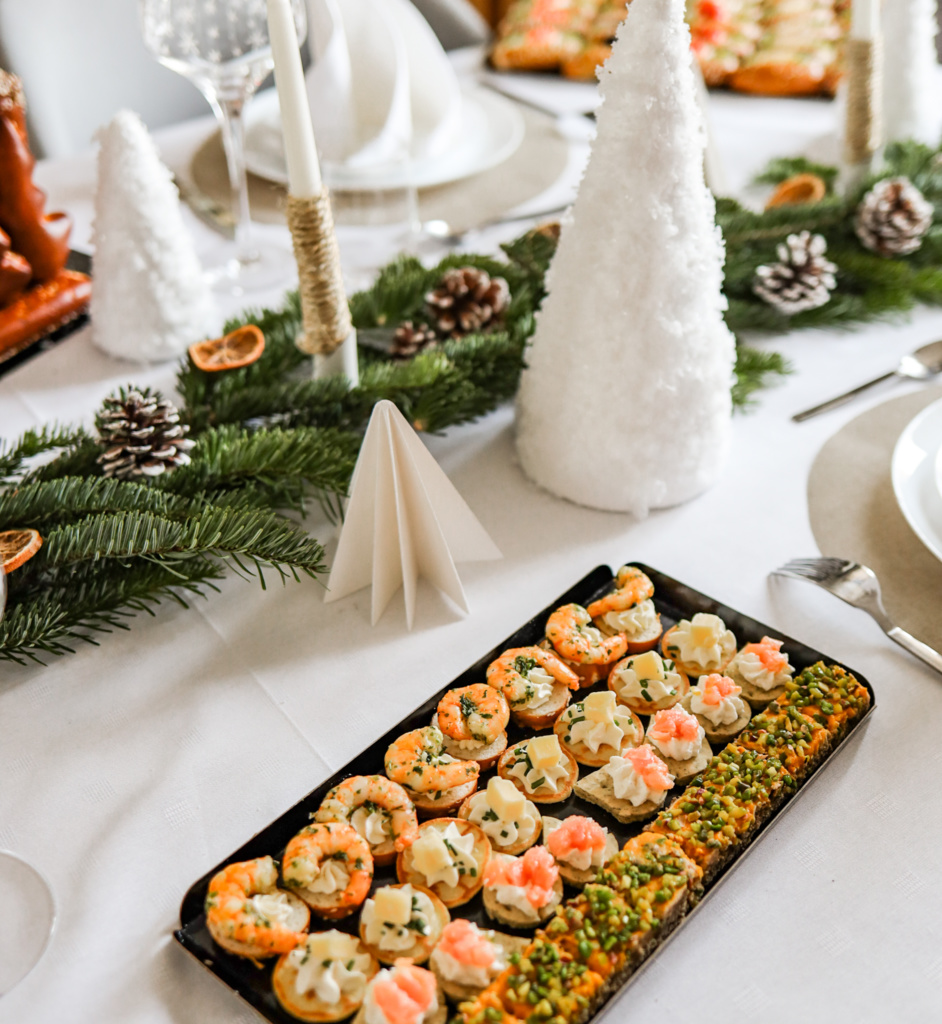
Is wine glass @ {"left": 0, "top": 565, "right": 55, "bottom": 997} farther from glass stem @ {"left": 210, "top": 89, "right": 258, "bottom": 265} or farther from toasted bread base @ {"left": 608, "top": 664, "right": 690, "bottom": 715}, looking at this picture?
glass stem @ {"left": 210, "top": 89, "right": 258, "bottom": 265}

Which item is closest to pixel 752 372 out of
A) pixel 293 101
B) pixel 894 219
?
pixel 894 219

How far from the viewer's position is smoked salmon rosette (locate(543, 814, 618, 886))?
51cm

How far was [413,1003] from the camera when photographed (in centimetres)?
44

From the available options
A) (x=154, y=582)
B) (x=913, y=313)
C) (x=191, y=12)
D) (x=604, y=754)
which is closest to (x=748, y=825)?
(x=604, y=754)

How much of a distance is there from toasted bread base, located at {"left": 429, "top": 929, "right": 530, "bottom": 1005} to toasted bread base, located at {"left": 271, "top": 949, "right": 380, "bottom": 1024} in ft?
0.12

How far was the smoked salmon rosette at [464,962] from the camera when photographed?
0.46 m

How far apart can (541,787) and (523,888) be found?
72 mm

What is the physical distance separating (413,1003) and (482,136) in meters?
1.12

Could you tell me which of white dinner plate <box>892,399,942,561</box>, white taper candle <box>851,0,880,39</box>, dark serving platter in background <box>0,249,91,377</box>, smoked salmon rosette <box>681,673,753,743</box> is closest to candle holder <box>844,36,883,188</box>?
white taper candle <box>851,0,880,39</box>

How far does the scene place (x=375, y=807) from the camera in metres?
0.54

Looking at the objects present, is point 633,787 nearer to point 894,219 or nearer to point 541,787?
point 541,787

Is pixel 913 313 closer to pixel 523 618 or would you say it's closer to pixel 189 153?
pixel 523 618

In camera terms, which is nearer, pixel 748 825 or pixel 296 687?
pixel 748 825

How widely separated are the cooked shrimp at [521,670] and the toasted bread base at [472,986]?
154 millimetres
